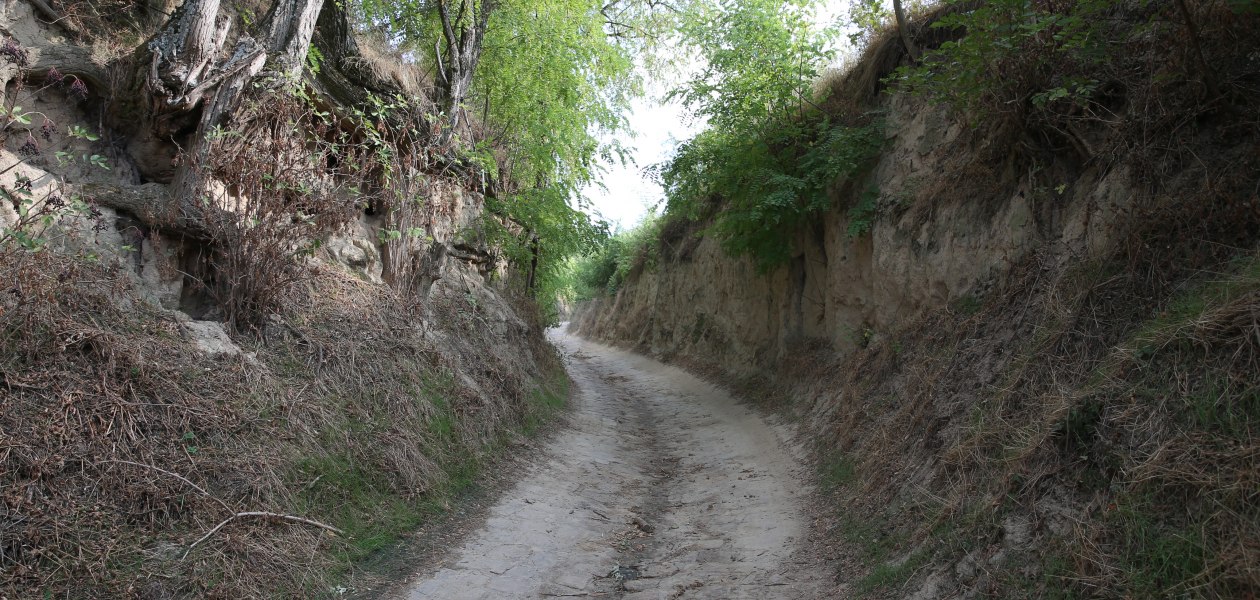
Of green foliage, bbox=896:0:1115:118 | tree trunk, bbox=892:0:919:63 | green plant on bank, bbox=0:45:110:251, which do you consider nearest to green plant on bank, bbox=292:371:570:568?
green plant on bank, bbox=0:45:110:251

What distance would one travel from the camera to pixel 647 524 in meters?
7.24

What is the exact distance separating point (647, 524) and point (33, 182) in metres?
6.86

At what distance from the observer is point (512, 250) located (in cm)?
1445

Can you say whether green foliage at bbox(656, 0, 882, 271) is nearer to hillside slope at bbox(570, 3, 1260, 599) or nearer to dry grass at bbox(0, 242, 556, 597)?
hillside slope at bbox(570, 3, 1260, 599)

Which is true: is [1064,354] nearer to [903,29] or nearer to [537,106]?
[903,29]

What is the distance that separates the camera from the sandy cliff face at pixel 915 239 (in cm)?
701

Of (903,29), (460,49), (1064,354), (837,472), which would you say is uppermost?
(460,49)

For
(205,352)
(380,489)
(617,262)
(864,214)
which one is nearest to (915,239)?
(864,214)

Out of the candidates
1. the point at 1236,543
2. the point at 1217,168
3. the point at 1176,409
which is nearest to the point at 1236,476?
the point at 1236,543

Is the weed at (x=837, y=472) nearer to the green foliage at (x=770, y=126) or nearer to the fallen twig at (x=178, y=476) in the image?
the green foliage at (x=770, y=126)

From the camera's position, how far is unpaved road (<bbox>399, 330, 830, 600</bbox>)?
5500 mm

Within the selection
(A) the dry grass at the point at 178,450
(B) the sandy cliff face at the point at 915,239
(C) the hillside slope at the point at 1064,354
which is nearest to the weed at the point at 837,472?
(C) the hillside slope at the point at 1064,354

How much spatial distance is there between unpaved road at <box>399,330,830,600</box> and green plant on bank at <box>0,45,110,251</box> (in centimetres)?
402

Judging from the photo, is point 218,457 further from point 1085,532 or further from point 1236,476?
point 1236,476
